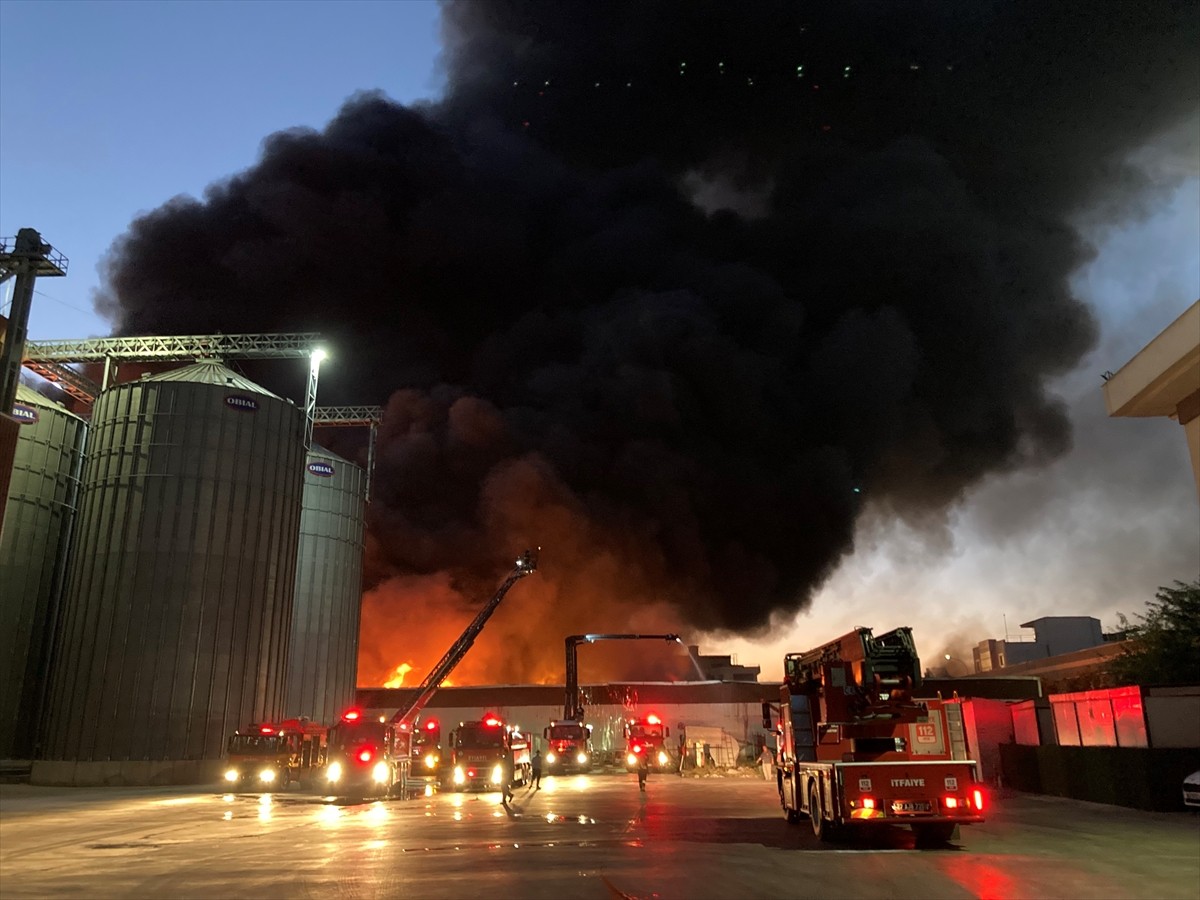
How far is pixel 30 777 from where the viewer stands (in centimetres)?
3077

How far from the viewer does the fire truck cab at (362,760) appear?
22.9 metres

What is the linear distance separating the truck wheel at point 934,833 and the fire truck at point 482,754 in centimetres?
1321

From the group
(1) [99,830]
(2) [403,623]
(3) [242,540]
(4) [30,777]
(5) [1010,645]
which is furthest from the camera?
(5) [1010,645]

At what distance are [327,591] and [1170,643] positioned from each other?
34220 millimetres

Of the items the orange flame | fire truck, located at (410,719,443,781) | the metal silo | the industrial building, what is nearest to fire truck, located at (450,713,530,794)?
fire truck, located at (410,719,443,781)

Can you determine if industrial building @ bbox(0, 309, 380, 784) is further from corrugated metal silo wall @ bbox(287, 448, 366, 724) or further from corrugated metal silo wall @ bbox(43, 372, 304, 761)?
corrugated metal silo wall @ bbox(287, 448, 366, 724)

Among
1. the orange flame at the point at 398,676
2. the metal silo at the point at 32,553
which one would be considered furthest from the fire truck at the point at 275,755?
the orange flame at the point at 398,676

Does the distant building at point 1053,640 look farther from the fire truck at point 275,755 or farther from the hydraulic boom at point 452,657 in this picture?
the fire truck at point 275,755

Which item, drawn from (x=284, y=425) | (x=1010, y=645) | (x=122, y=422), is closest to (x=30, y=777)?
(x=122, y=422)

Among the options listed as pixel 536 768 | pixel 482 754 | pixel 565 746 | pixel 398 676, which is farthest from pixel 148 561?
pixel 398 676

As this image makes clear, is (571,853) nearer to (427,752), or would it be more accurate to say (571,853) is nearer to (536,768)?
(536,768)

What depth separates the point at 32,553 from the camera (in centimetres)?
3506

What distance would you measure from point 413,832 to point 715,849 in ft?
17.6

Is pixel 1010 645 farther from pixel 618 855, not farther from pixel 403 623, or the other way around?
pixel 618 855
